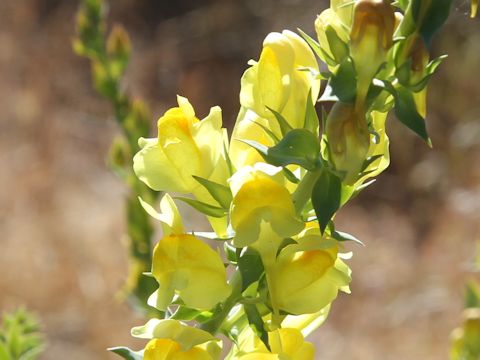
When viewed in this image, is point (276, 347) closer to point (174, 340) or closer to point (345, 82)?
point (174, 340)

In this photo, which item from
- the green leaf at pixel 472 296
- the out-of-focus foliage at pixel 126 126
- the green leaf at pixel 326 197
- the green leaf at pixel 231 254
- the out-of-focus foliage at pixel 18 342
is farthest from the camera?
the out-of-focus foliage at pixel 126 126

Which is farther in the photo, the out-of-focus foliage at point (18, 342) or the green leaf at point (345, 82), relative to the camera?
the out-of-focus foliage at point (18, 342)

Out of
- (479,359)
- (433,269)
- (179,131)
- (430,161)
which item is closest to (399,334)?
(433,269)

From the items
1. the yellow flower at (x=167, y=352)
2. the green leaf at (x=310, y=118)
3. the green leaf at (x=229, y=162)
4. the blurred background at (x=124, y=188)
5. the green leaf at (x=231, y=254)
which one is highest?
the green leaf at (x=310, y=118)

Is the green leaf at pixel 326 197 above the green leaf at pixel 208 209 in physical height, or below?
above

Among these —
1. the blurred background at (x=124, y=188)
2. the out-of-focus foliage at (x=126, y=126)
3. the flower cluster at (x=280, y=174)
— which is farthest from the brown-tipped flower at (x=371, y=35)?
the blurred background at (x=124, y=188)

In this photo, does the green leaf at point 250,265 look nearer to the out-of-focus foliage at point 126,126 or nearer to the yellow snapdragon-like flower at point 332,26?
the yellow snapdragon-like flower at point 332,26

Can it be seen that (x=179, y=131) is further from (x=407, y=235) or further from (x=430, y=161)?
(x=430, y=161)

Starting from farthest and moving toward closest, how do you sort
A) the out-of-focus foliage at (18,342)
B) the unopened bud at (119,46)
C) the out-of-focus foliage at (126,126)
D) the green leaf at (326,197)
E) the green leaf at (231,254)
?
the unopened bud at (119,46)
the out-of-focus foliage at (126,126)
the out-of-focus foliage at (18,342)
the green leaf at (231,254)
the green leaf at (326,197)
